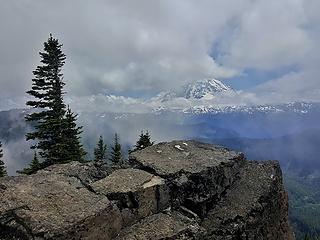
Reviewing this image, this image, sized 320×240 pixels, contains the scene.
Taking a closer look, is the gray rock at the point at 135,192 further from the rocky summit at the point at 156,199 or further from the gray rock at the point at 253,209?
the gray rock at the point at 253,209

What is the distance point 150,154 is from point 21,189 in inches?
303

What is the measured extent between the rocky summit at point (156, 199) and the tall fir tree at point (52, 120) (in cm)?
2122

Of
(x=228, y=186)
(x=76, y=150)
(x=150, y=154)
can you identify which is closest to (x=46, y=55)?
(x=76, y=150)

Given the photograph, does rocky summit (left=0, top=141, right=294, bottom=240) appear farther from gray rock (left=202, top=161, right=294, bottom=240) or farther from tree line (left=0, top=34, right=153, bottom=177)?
tree line (left=0, top=34, right=153, bottom=177)

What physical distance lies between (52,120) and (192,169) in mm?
25371

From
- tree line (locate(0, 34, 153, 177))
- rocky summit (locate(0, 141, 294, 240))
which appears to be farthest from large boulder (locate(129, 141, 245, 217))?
tree line (locate(0, 34, 153, 177))

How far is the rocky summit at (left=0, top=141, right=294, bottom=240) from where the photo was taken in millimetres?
14836

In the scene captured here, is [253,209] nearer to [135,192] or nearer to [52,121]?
[135,192]

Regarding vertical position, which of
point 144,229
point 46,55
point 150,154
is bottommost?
point 144,229

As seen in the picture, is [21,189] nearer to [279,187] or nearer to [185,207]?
[185,207]

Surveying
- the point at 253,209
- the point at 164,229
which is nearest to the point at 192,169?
the point at 253,209

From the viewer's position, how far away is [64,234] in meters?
14.0

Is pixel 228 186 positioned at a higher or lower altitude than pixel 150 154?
lower

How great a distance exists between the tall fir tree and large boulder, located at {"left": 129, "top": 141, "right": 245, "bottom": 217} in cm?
2137
